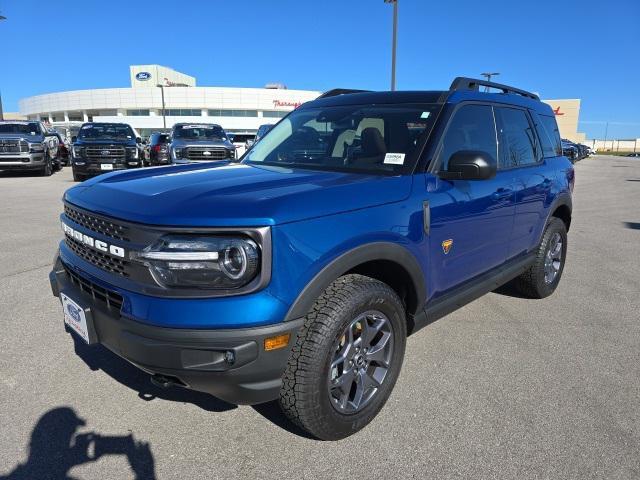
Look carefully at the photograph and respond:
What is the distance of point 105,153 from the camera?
46.4ft

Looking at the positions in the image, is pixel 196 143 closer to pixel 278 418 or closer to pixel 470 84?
pixel 470 84

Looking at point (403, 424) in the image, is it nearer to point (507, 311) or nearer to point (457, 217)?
point (457, 217)

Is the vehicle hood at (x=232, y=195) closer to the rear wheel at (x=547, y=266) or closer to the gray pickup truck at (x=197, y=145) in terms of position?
the rear wheel at (x=547, y=266)

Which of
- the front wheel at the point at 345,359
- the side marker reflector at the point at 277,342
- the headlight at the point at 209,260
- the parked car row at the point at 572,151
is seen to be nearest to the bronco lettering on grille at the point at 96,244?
the headlight at the point at 209,260

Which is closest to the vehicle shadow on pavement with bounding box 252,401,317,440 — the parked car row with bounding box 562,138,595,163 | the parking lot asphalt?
the parking lot asphalt

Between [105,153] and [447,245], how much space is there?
1368 centimetres

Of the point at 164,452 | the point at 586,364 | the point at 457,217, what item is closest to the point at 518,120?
the point at 457,217

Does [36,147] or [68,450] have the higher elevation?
[36,147]

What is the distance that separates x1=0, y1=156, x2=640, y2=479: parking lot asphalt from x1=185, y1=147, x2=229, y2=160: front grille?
9.71 m

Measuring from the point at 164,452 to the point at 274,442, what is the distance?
0.56 meters

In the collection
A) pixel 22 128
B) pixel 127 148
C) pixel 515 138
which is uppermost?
pixel 22 128

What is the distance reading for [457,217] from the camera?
2959mm

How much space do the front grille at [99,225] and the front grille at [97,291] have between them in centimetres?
27

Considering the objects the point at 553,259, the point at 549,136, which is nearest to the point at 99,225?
the point at 549,136
